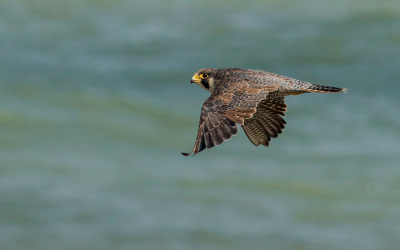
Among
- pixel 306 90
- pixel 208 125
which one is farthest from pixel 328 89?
pixel 208 125

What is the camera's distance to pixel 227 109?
11.1 metres

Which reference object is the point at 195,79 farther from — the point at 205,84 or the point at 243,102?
the point at 243,102

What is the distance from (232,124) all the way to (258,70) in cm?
277

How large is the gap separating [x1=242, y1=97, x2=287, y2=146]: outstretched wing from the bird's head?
1390 mm

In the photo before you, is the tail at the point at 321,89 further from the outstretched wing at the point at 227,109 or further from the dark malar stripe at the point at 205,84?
the dark malar stripe at the point at 205,84

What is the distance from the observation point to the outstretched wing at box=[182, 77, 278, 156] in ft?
34.1

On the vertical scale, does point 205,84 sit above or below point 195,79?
below

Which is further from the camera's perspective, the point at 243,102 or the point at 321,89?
the point at 321,89

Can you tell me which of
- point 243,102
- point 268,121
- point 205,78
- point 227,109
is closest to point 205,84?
point 205,78

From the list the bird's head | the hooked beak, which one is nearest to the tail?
the bird's head

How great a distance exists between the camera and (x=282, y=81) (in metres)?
12.6

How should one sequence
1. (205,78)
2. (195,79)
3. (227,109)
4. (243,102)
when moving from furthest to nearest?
(195,79)
(205,78)
(243,102)
(227,109)

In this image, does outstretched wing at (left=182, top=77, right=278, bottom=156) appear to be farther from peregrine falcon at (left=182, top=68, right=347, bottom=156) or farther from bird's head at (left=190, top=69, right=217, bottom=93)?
bird's head at (left=190, top=69, right=217, bottom=93)

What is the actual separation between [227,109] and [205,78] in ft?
9.75
